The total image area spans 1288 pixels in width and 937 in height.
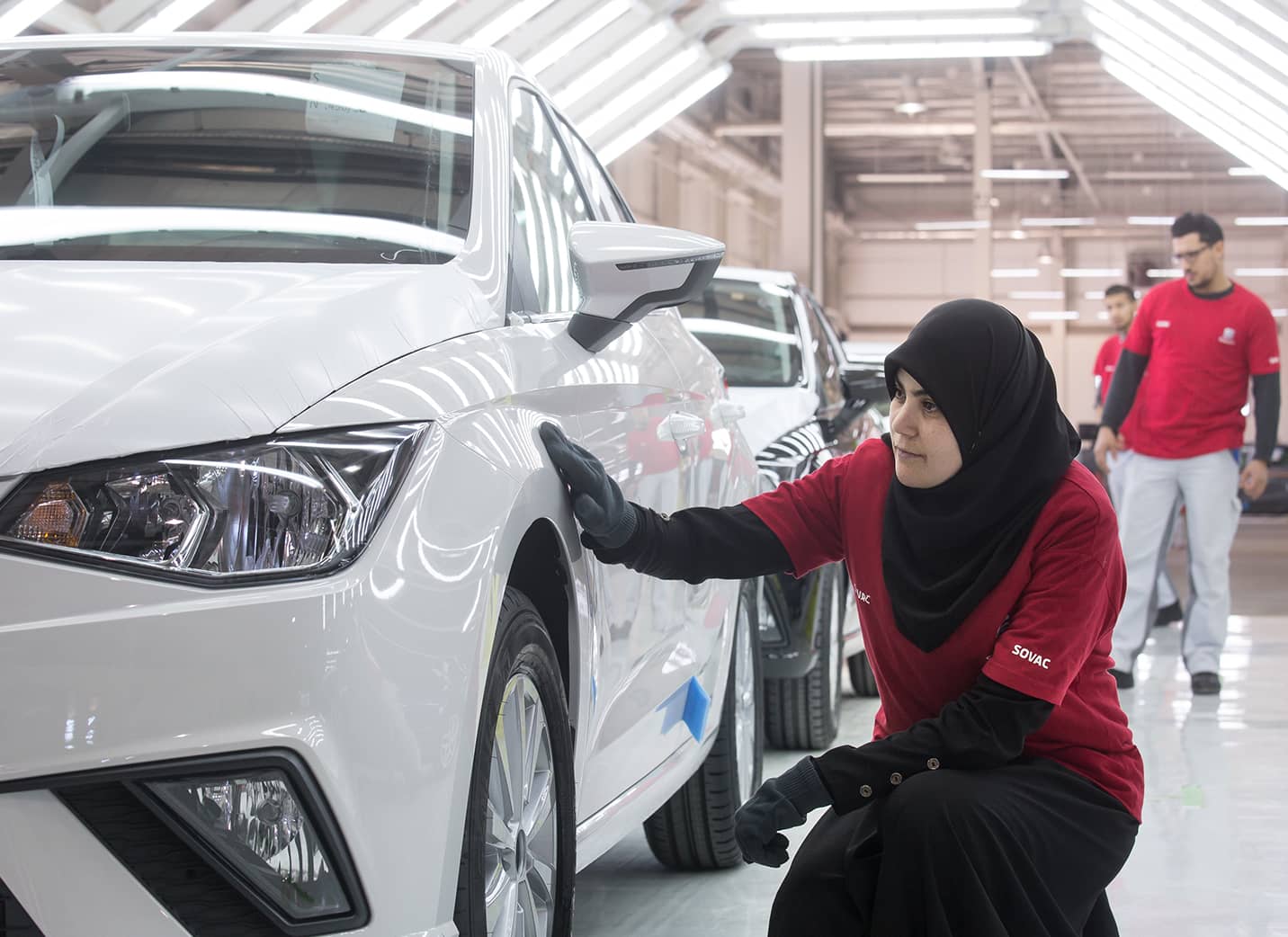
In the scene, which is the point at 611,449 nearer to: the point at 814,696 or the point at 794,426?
the point at 814,696

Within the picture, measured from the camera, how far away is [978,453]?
2459 millimetres

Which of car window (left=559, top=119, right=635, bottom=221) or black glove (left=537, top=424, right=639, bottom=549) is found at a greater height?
car window (left=559, top=119, right=635, bottom=221)

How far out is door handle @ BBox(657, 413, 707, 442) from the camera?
9.95 feet

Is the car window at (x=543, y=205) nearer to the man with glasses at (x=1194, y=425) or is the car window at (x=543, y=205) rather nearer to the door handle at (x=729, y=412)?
the door handle at (x=729, y=412)

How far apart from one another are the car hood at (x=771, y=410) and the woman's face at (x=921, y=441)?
263cm

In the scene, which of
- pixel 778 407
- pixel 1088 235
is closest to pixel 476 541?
pixel 778 407

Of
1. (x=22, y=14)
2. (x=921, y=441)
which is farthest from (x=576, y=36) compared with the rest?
(x=921, y=441)

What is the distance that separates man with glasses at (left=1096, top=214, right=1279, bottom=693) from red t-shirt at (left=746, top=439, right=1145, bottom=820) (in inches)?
170

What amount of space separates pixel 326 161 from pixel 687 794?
1.77m

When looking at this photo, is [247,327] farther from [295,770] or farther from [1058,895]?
[1058,895]

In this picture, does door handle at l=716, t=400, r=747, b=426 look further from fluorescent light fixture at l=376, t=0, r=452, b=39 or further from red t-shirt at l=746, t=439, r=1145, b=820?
fluorescent light fixture at l=376, t=0, r=452, b=39

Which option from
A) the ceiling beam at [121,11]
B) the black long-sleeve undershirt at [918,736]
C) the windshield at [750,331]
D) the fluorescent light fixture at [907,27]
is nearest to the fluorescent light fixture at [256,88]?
the black long-sleeve undershirt at [918,736]

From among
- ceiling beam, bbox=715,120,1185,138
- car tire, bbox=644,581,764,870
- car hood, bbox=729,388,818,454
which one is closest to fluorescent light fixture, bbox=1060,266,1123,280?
ceiling beam, bbox=715,120,1185,138

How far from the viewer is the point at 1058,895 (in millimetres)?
2404
